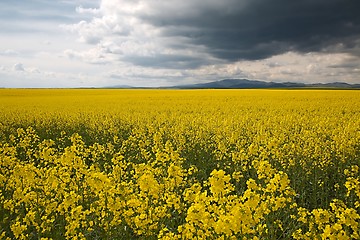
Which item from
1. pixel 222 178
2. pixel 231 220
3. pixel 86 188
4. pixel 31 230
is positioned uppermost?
pixel 222 178

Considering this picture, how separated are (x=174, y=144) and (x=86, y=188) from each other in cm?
533

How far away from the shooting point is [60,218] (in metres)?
5.07

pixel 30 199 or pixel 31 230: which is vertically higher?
pixel 30 199

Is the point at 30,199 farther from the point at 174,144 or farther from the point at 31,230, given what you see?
the point at 174,144

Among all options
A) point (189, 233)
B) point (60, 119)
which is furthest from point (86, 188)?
point (60, 119)

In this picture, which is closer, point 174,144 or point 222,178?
point 222,178

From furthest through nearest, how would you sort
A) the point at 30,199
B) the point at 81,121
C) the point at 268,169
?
the point at 81,121 < the point at 30,199 < the point at 268,169

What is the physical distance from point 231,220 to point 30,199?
3.43m

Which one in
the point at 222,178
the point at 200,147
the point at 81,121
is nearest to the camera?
the point at 222,178

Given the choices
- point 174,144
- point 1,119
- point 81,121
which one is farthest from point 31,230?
point 1,119

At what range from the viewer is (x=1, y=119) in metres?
16.5

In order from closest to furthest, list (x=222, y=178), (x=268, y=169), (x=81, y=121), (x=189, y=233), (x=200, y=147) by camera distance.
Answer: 1. (x=189, y=233)
2. (x=222, y=178)
3. (x=268, y=169)
4. (x=200, y=147)
5. (x=81, y=121)

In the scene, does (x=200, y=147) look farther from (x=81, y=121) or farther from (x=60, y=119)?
(x=60, y=119)

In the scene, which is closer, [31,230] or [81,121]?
[31,230]
